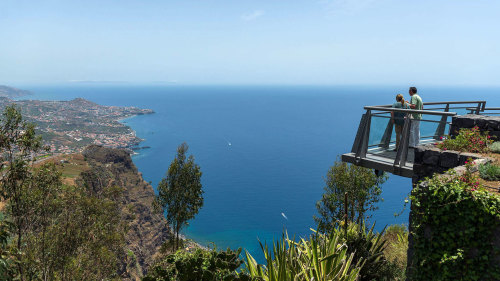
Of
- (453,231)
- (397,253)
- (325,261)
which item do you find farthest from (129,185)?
(453,231)

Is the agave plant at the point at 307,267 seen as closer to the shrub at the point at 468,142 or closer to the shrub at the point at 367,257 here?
the shrub at the point at 367,257

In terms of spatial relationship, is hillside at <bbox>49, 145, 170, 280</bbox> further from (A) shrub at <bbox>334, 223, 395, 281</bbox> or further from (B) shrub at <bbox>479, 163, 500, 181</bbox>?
(B) shrub at <bbox>479, 163, 500, 181</bbox>

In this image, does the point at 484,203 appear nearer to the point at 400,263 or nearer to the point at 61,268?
the point at 400,263

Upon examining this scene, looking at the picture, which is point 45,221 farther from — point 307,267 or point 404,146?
point 404,146

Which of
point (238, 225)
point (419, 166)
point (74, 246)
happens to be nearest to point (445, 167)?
point (419, 166)

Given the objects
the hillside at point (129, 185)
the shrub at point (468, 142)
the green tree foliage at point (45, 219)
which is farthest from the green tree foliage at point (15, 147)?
the hillside at point (129, 185)

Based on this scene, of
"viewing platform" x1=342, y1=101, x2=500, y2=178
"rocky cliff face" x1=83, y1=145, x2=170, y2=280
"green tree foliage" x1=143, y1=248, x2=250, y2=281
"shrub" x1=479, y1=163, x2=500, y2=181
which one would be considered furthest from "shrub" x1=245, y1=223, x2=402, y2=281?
"rocky cliff face" x1=83, y1=145, x2=170, y2=280

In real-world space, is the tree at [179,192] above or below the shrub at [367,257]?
below
